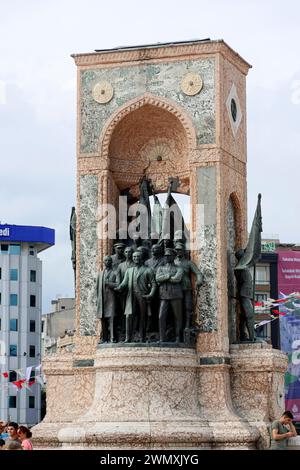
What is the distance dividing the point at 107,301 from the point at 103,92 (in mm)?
5093

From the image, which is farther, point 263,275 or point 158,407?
point 263,275

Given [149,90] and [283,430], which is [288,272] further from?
[283,430]

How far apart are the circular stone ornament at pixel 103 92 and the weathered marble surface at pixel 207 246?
288 cm

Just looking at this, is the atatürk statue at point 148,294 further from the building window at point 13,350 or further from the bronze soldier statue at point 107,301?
the building window at point 13,350

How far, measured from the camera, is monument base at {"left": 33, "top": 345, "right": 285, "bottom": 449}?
26953 millimetres

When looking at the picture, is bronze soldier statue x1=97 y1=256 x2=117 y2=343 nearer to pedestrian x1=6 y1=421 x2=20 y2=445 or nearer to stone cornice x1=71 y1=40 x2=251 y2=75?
stone cornice x1=71 y1=40 x2=251 y2=75

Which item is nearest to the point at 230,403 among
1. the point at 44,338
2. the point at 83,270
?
the point at 83,270

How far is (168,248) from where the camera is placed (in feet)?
93.8

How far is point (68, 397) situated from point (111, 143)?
6073 millimetres

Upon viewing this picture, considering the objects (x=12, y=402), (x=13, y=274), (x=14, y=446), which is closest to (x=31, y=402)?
(x=12, y=402)

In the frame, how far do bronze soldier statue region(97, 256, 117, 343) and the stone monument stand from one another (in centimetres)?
45

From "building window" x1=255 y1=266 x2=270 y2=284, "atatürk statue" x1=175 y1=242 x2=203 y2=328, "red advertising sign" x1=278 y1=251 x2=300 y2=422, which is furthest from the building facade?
"atatürk statue" x1=175 y1=242 x2=203 y2=328

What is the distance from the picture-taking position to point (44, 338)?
326 feet
